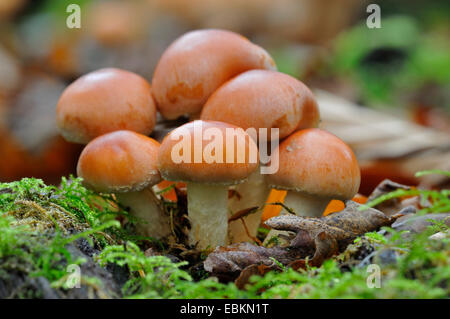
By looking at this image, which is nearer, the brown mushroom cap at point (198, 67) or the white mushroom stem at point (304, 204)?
the white mushroom stem at point (304, 204)

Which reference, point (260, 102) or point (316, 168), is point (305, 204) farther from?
point (260, 102)

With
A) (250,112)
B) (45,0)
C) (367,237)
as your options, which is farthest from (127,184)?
(45,0)

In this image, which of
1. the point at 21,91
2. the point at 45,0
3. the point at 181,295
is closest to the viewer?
the point at 181,295

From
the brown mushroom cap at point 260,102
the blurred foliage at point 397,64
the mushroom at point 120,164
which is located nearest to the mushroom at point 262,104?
the brown mushroom cap at point 260,102

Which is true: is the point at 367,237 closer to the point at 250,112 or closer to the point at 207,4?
the point at 250,112

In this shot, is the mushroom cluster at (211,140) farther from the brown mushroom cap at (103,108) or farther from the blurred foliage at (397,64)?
the blurred foliage at (397,64)

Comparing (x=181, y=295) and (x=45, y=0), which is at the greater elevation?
(x=45, y=0)
